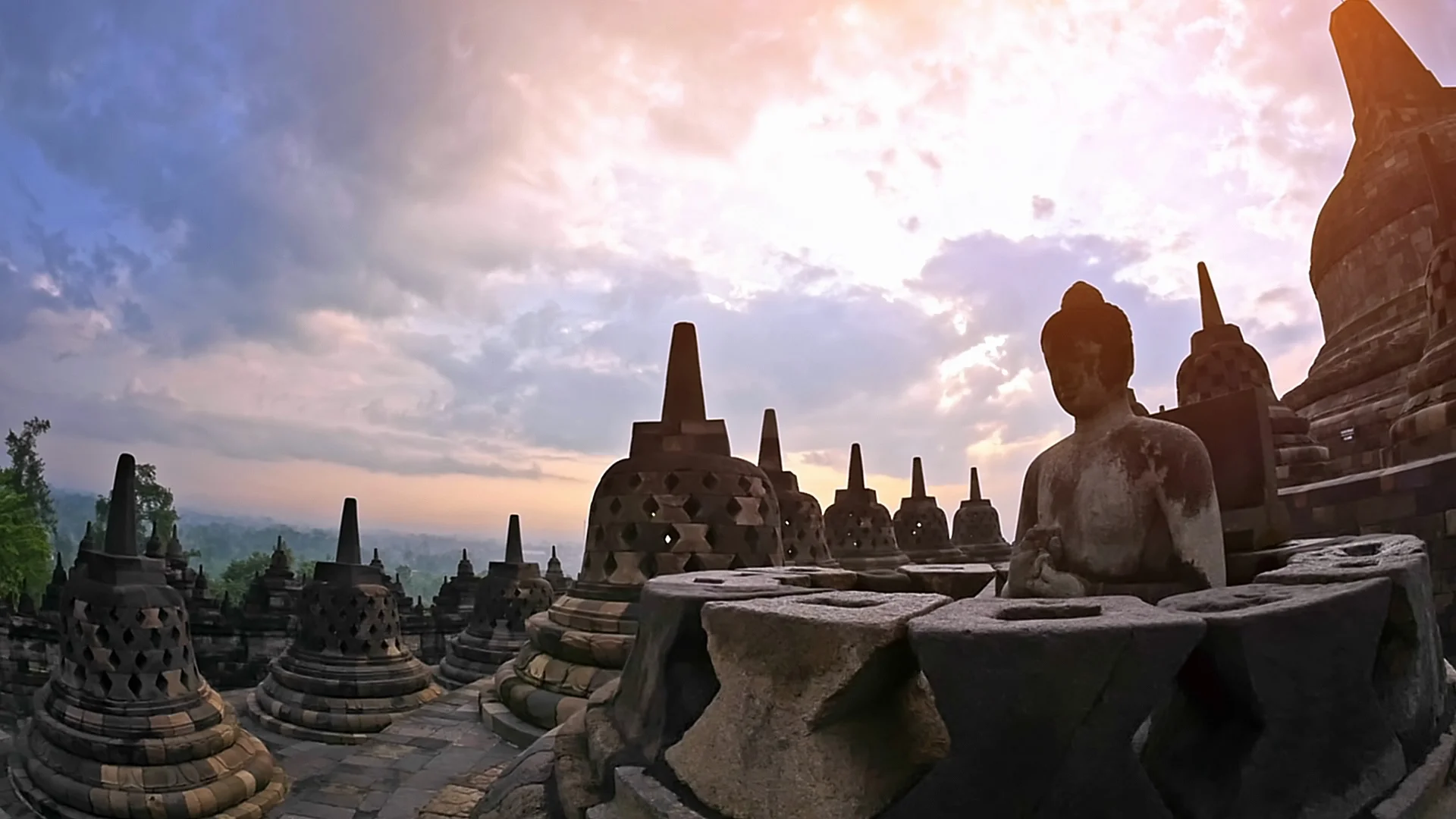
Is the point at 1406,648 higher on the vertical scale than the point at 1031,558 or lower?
lower

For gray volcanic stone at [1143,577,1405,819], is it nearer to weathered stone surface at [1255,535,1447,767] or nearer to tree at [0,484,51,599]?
weathered stone surface at [1255,535,1447,767]

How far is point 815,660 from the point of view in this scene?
1549 mm

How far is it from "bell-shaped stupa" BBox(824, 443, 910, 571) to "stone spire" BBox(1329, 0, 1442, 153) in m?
10.0

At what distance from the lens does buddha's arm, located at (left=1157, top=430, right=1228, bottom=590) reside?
219 centimetres

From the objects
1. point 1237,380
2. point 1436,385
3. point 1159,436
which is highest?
point 1237,380

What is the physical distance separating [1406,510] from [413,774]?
6423mm

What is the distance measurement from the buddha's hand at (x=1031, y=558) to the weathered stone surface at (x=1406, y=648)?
1.88 feet

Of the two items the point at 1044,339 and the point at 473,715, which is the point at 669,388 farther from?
the point at 1044,339

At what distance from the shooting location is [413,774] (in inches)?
185

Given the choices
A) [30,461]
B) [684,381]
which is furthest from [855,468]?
[30,461]

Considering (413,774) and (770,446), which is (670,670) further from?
(770,446)

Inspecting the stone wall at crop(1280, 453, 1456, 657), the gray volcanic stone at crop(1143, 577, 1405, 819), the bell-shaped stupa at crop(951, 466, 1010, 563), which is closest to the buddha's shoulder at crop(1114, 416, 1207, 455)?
the gray volcanic stone at crop(1143, 577, 1405, 819)

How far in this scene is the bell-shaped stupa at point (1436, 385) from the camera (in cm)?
567

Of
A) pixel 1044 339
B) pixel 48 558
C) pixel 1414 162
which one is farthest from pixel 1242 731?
pixel 48 558
